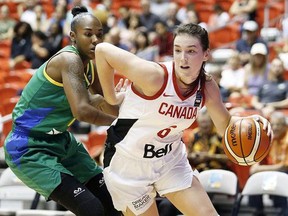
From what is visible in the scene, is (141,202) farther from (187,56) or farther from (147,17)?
(147,17)

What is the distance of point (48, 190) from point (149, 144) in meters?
0.76

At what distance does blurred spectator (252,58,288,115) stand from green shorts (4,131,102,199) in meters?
4.11

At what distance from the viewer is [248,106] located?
28.5ft

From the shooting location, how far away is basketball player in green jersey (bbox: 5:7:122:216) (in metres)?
4.78

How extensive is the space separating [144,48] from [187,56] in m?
6.83

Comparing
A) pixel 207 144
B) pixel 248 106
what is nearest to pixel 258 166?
pixel 207 144

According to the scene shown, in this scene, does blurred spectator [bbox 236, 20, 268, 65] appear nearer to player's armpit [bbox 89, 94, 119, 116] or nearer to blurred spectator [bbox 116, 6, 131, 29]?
blurred spectator [bbox 116, 6, 131, 29]

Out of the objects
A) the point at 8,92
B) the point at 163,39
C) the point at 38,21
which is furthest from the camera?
the point at 38,21

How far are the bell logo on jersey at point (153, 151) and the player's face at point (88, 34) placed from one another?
75 cm

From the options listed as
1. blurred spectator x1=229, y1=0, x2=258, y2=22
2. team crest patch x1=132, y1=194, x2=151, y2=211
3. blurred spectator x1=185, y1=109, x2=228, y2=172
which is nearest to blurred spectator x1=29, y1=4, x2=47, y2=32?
blurred spectator x1=229, y1=0, x2=258, y2=22

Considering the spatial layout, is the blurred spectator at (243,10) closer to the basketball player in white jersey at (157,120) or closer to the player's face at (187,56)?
the basketball player in white jersey at (157,120)

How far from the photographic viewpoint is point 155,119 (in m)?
4.52

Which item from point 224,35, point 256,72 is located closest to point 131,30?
point 224,35

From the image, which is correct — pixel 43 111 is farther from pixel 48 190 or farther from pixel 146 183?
pixel 146 183
